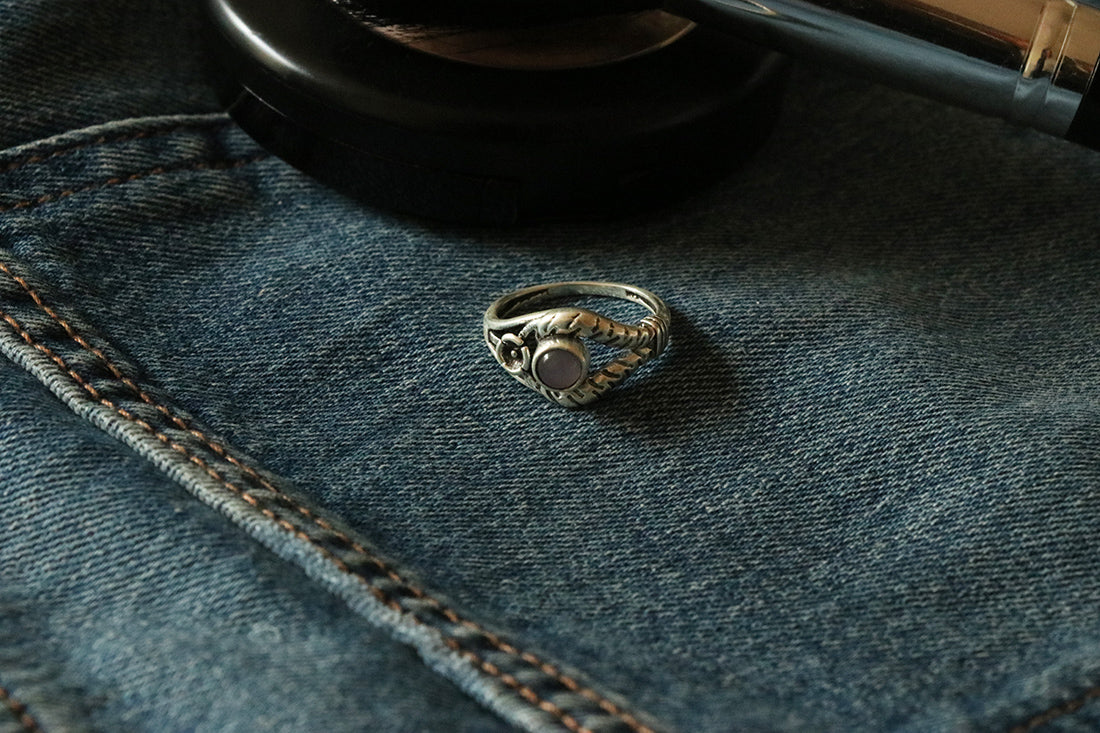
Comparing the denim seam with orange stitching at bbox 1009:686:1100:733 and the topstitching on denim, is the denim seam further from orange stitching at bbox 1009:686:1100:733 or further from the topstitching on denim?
orange stitching at bbox 1009:686:1100:733

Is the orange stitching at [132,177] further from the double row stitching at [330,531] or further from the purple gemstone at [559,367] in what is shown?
the purple gemstone at [559,367]

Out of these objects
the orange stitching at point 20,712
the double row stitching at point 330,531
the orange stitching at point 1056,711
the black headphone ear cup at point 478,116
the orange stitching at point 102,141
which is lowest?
the orange stitching at point 20,712

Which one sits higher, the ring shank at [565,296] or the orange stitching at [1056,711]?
the ring shank at [565,296]

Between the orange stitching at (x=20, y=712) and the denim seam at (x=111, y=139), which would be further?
the denim seam at (x=111, y=139)

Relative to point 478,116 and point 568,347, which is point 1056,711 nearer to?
point 568,347

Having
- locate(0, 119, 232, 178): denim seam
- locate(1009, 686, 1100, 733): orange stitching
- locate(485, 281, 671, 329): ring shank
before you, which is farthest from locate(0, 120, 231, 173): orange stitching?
locate(1009, 686, 1100, 733): orange stitching

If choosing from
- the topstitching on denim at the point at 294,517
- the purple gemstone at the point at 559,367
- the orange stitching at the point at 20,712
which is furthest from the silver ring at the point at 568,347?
the orange stitching at the point at 20,712

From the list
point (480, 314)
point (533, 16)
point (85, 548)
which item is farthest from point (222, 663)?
point (533, 16)
